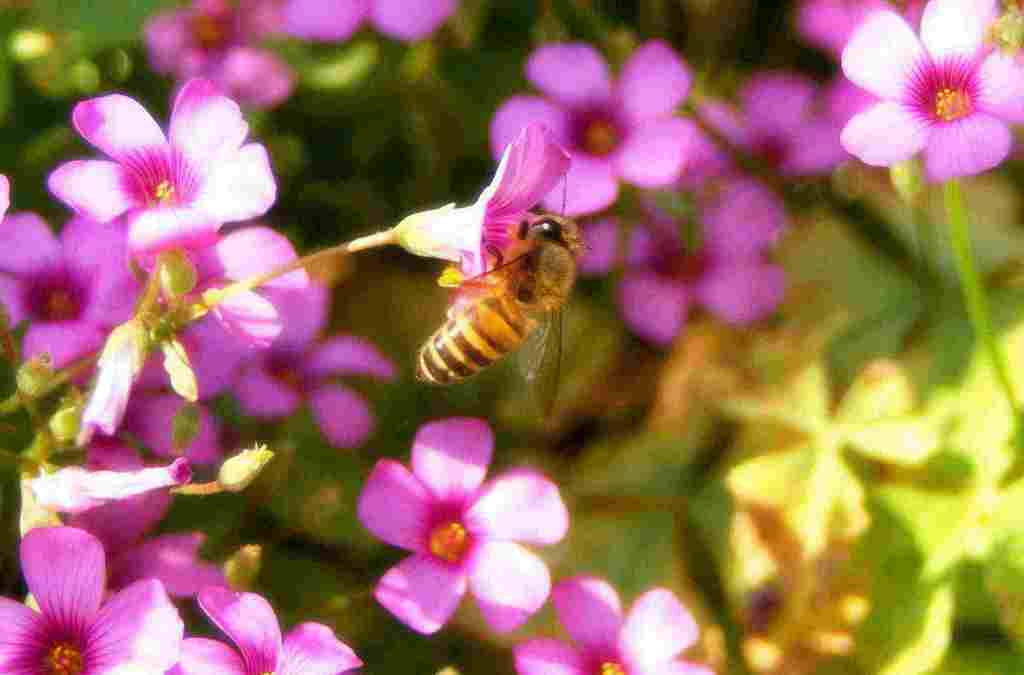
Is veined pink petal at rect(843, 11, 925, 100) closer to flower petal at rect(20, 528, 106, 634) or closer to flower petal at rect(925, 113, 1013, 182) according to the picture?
flower petal at rect(925, 113, 1013, 182)

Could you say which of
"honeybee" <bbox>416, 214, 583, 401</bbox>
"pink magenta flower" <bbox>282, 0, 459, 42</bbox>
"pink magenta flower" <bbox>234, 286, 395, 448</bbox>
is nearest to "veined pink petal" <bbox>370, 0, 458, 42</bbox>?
"pink magenta flower" <bbox>282, 0, 459, 42</bbox>

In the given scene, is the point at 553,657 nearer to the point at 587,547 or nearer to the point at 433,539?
the point at 433,539

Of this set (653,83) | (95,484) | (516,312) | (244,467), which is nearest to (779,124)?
(653,83)

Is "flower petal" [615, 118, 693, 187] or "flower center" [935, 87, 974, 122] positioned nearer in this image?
"flower center" [935, 87, 974, 122]

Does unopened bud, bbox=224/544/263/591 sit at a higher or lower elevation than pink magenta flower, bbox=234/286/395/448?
lower

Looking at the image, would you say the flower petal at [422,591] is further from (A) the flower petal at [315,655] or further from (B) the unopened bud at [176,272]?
(B) the unopened bud at [176,272]

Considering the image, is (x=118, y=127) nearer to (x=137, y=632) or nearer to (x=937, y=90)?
(x=137, y=632)

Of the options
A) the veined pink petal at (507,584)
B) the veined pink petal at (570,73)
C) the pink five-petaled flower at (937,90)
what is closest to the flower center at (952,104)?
the pink five-petaled flower at (937,90)
